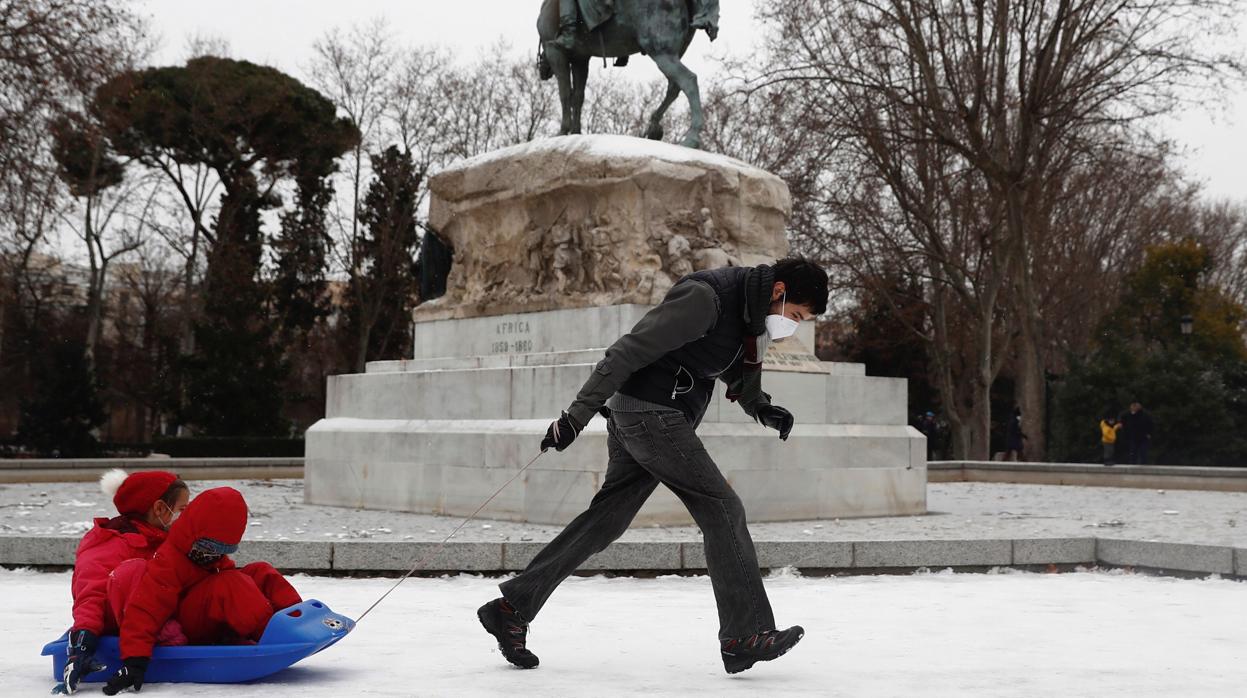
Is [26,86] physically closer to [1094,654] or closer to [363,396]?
[363,396]

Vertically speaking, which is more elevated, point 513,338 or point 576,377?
point 513,338

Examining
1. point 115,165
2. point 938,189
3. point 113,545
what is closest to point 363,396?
point 113,545

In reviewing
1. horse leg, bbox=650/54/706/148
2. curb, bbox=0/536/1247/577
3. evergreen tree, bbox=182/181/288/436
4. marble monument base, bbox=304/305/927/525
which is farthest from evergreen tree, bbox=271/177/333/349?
curb, bbox=0/536/1247/577

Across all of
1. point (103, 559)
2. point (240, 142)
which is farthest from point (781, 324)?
point (240, 142)

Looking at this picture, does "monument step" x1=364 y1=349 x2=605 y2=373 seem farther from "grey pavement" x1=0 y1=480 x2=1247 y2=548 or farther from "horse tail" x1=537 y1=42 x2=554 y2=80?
"horse tail" x1=537 y1=42 x2=554 y2=80

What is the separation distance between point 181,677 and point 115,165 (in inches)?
1424

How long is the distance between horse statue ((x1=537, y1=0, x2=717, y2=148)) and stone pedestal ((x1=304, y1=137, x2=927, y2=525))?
78 cm

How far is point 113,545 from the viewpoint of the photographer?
5168 millimetres

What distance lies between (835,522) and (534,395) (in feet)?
9.38

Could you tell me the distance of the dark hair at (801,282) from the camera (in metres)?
5.25

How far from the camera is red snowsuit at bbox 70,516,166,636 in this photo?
4742mm

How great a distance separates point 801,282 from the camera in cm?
526

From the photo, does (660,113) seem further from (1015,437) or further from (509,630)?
(1015,437)

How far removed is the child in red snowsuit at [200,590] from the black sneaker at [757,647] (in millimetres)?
1764
